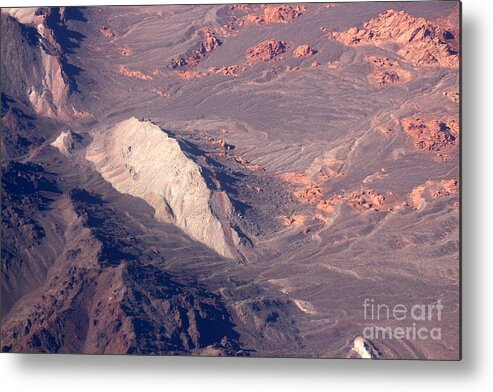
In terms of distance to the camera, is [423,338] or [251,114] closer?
[423,338]

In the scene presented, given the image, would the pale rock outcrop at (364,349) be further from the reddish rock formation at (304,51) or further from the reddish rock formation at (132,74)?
the reddish rock formation at (132,74)

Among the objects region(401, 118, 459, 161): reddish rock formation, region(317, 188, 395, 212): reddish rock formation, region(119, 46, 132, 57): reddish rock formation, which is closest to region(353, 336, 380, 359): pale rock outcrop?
region(317, 188, 395, 212): reddish rock formation

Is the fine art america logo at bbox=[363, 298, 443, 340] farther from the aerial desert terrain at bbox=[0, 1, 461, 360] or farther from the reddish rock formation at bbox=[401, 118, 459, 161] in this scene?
the reddish rock formation at bbox=[401, 118, 459, 161]

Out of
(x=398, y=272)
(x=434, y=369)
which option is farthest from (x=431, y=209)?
(x=434, y=369)

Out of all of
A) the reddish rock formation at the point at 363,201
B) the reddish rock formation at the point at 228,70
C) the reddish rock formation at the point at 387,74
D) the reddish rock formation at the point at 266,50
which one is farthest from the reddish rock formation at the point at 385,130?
the reddish rock formation at the point at 228,70

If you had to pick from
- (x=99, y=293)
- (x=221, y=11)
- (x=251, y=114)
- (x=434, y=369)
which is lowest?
(x=434, y=369)

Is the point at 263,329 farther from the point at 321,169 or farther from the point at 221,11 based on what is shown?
the point at 221,11
